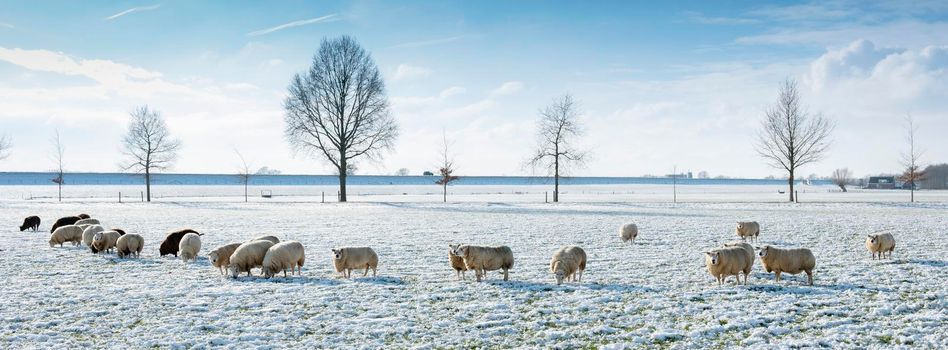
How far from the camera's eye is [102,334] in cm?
865

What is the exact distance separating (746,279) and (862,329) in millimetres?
3681

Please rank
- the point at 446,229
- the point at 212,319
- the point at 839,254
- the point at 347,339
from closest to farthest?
the point at 347,339
the point at 212,319
the point at 839,254
the point at 446,229

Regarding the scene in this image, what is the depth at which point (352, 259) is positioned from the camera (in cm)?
1320

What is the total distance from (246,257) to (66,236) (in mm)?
10495

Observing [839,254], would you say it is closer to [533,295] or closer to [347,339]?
[533,295]

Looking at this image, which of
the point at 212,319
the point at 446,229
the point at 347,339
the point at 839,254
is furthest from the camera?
the point at 446,229

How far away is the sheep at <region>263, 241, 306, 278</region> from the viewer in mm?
13141

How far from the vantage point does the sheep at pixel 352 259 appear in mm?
13141

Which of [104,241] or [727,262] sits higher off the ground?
[727,262]

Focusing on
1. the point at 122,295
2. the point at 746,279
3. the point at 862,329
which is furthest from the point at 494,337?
the point at 122,295

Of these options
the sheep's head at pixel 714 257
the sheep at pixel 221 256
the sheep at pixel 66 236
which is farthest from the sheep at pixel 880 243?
the sheep at pixel 66 236

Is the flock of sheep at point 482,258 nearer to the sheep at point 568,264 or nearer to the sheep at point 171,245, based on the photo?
the sheep at point 568,264

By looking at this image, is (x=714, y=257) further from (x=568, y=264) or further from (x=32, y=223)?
(x=32, y=223)

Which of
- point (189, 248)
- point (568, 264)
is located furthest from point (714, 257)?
point (189, 248)
